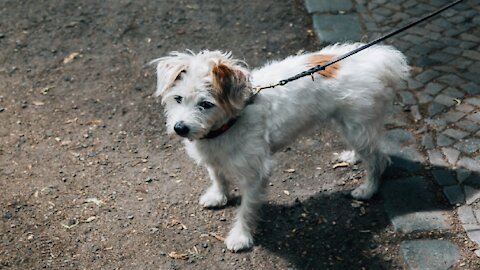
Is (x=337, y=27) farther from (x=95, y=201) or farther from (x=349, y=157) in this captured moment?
(x=95, y=201)

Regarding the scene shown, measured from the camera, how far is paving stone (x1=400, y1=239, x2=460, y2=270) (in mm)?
4762

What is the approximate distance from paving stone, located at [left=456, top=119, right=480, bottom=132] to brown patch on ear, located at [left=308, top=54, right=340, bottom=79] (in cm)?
178

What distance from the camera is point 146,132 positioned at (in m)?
6.38

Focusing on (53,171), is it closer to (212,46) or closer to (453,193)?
(212,46)

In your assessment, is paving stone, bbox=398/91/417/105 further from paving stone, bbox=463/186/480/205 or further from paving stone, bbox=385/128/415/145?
paving stone, bbox=463/186/480/205

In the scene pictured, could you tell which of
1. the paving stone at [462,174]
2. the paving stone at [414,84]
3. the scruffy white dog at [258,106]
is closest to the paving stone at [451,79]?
the paving stone at [414,84]

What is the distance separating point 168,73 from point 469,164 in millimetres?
2917

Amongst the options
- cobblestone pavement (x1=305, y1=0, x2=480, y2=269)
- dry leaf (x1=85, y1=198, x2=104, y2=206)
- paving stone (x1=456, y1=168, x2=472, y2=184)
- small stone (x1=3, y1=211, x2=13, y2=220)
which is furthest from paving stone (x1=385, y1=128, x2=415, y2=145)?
small stone (x1=3, y1=211, x2=13, y2=220)

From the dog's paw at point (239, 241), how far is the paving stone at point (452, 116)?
248 cm

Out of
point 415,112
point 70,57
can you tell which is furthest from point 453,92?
point 70,57

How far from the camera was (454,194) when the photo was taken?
17.5 feet

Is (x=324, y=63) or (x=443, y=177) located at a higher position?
(x=324, y=63)

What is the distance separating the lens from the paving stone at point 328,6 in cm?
805

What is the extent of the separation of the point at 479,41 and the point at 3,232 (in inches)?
219
